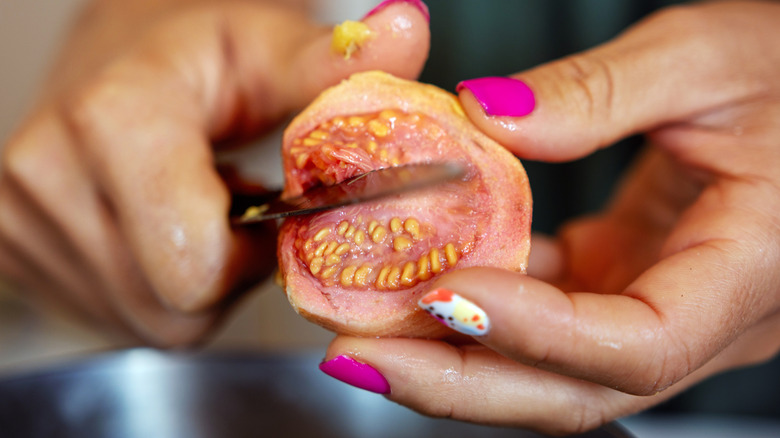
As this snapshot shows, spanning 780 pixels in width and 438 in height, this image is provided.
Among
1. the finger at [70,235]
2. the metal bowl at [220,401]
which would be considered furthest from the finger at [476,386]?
the finger at [70,235]

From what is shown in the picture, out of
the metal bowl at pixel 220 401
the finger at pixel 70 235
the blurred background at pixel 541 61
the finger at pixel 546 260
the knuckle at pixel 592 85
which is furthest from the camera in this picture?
the blurred background at pixel 541 61

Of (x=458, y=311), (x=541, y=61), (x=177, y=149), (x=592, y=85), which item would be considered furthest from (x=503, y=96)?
(x=541, y=61)

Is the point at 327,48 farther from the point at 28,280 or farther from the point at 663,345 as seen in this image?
the point at 28,280

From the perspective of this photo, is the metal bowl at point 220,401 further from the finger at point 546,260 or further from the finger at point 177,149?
the finger at point 546,260

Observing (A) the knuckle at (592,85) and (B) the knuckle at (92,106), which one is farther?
(B) the knuckle at (92,106)

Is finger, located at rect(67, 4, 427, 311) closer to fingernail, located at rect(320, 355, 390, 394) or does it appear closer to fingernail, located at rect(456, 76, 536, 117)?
fingernail, located at rect(456, 76, 536, 117)

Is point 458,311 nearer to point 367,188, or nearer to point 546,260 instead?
point 367,188
